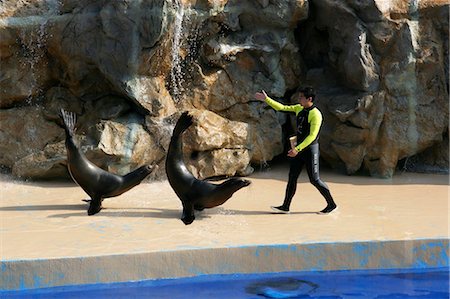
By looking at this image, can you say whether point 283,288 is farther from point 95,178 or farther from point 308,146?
point 95,178

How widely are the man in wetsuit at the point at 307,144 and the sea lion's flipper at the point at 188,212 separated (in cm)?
96

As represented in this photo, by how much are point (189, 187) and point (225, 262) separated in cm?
128

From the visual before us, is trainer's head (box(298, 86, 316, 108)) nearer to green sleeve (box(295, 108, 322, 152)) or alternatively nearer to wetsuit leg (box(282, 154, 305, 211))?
green sleeve (box(295, 108, 322, 152))

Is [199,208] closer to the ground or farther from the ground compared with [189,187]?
closer to the ground

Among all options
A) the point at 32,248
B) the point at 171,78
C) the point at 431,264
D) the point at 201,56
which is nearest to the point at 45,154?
the point at 171,78

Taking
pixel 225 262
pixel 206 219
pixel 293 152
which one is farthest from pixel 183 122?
pixel 225 262

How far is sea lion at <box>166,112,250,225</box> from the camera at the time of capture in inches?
242

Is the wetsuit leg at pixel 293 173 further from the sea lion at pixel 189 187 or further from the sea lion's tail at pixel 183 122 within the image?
the sea lion's tail at pixel 183 122

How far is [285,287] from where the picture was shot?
16.1ft

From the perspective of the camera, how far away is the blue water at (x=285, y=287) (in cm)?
472

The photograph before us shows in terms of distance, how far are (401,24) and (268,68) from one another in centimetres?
188

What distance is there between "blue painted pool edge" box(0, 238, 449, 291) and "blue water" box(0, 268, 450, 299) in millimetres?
50

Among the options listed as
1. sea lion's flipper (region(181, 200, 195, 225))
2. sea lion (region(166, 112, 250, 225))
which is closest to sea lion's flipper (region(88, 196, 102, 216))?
sea lion (region(166, 112, 250, 225))

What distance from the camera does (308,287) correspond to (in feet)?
16.3
